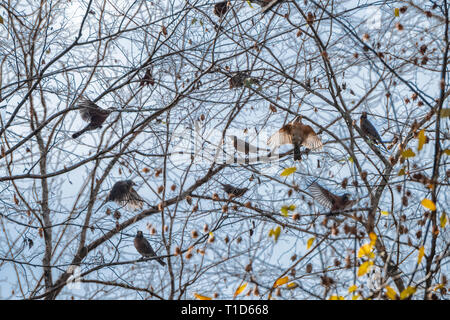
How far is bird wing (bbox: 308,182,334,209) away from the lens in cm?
374

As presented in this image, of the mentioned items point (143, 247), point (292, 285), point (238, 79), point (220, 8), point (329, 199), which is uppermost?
point (220, 8)

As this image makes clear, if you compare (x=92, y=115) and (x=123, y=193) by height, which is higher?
(x=92, y=115)

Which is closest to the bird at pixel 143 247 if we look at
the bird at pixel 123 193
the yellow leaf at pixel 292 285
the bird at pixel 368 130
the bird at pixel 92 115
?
the bird at pixel 123 193

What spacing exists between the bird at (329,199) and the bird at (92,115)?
1893 mm

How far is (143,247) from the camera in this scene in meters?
4.03

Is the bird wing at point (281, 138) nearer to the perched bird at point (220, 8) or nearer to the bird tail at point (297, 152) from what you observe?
the bird tail at point (297, 152)

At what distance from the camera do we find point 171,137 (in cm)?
424

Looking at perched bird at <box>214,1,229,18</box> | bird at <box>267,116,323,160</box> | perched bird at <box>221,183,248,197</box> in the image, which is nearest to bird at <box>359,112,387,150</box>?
bird at <box>267,116,323,160</box>

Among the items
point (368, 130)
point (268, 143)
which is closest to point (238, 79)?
point (268, 143)

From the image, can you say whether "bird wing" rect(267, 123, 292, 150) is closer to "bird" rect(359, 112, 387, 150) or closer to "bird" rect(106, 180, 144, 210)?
"bird" rect(359, 112, 387, 150)

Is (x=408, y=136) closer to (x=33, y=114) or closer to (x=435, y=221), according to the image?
(x=435, y=221)

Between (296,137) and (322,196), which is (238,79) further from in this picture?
(322,196)

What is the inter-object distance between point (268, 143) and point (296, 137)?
0.35m
